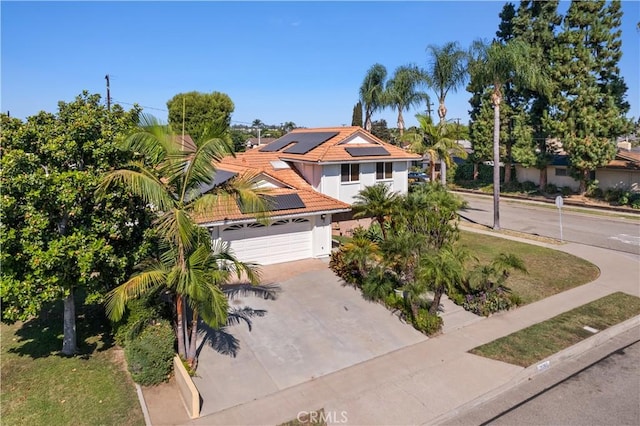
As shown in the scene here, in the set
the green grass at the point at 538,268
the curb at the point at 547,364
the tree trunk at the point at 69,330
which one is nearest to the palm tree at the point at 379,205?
the green grass at the point at 538,268

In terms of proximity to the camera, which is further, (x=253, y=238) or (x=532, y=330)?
(x=253, y=238)

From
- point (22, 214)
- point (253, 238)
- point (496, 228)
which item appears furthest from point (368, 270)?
point (496, 228)

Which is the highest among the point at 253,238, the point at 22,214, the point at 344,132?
the point at 344,132

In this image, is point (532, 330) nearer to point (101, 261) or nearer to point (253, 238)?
point (253, 238)

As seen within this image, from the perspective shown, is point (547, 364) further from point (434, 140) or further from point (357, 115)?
point (357, 115)

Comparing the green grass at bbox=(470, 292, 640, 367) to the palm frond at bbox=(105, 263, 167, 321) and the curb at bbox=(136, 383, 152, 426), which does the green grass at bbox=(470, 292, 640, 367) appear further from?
the palm frond at bbox=(105, 263, 167, 321)

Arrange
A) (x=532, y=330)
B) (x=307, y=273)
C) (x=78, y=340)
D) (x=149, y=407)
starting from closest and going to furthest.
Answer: (x=149, y=407)
(x=78, y=340)
(x=532, y=330)
(x=307, y=273)

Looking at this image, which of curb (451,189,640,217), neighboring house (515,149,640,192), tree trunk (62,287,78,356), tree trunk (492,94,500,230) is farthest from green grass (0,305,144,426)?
neighboring house (515,149,640,192)
